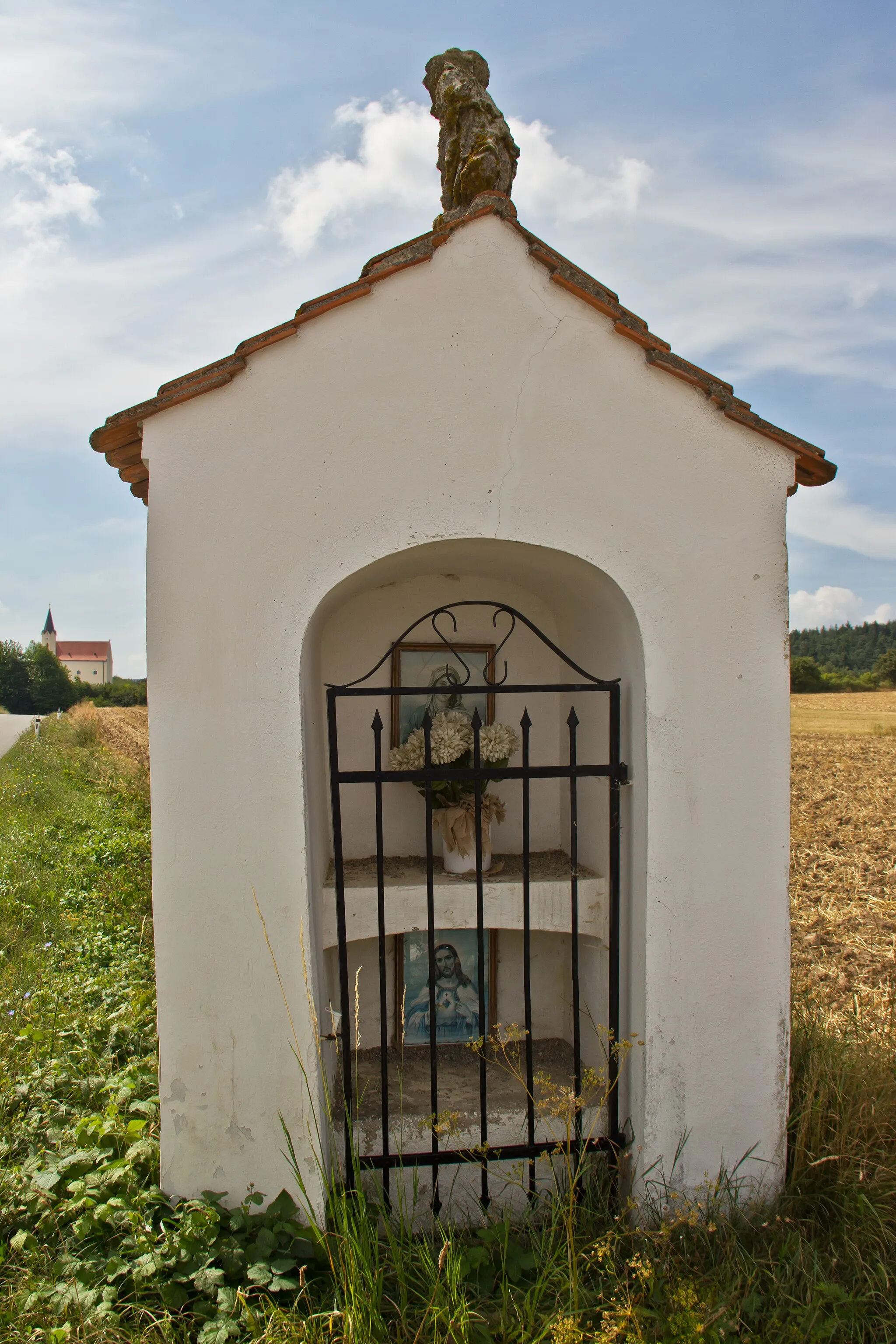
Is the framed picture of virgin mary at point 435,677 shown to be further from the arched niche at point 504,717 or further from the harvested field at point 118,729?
the harvested field at point 118,729

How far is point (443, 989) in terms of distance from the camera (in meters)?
3.72

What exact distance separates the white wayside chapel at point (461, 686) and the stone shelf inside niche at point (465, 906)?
0.06 feet

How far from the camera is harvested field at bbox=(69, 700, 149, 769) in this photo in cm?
1755

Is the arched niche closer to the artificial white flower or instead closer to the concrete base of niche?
the concrete base of niche

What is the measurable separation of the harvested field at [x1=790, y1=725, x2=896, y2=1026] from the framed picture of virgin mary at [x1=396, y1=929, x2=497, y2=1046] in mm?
1862

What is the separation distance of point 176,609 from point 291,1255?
2133mm

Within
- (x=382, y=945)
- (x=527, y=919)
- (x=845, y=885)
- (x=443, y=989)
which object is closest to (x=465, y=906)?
(x=527, y=919)

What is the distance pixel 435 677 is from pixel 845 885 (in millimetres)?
5972

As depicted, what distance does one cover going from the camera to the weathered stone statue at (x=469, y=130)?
3.25 m

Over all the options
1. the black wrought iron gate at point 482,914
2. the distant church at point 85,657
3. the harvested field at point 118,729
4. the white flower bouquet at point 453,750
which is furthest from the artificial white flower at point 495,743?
the distant church at point 85,657

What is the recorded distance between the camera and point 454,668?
378 centimetres

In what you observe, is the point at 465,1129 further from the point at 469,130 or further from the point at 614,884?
the point at 469,130

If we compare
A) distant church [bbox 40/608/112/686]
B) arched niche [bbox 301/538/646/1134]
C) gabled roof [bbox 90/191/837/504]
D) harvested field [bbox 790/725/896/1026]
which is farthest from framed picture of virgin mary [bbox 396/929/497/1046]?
distant church [bbox 40/608/112/686]

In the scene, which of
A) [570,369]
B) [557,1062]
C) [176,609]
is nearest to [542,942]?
[557,1062]
